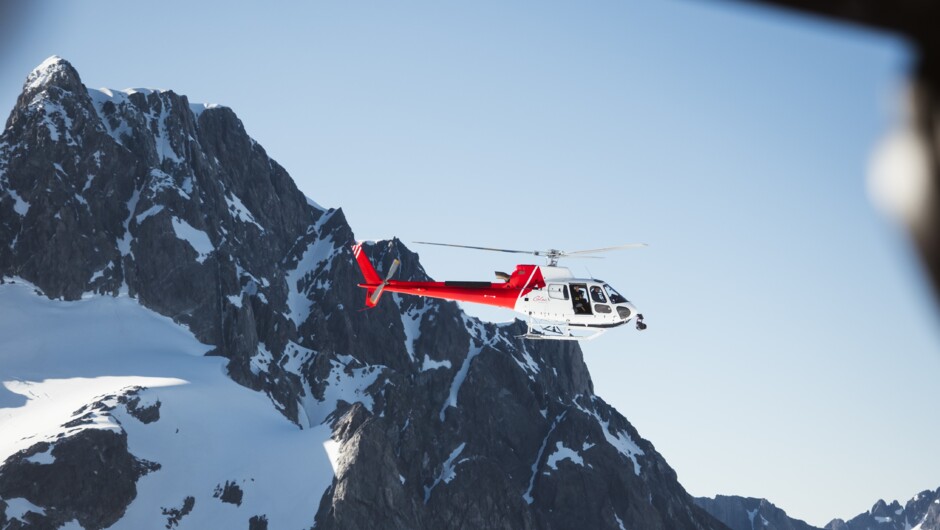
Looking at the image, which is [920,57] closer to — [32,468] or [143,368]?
[32,468]

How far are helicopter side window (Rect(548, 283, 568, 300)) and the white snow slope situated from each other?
424 feet

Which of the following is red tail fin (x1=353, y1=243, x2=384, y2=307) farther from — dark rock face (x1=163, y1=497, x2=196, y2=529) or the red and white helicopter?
dark rock face (x1=163, y1=497, x2=196, y2=529)

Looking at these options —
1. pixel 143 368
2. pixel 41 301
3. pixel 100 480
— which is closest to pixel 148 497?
pixel 100 480

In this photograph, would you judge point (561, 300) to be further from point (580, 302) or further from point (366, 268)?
point (366, 268)

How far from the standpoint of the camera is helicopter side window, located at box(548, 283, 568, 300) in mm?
50906

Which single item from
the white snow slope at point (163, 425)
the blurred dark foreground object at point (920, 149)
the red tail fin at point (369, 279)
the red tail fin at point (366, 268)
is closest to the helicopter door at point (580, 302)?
the red tail fin at point (369, 279)

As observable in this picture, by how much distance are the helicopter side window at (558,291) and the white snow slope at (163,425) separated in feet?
424

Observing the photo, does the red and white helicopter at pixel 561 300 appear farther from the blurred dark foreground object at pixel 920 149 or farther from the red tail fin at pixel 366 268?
the blurred dark foreground object at pixel 920 149

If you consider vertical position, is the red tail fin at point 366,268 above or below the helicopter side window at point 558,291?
above

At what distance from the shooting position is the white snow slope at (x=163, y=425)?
17088 centimetres

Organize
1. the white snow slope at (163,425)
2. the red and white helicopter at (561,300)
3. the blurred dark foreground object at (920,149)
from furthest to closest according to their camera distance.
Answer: the white snow slope at (163,425)
the red and white helicopter at (561,300)
the blurred dark foreground object at (920,149)

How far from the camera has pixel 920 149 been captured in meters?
1.81

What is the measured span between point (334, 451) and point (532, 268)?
139813 millimetres

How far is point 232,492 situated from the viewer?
178 metres
